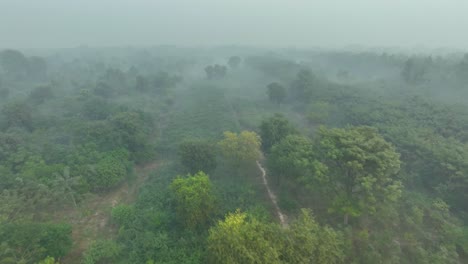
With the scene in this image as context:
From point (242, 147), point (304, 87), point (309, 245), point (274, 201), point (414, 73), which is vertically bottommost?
point (274, 201)

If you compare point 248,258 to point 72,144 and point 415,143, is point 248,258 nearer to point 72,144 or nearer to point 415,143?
point 415,143

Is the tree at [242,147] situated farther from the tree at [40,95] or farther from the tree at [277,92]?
the tree at [40,95]

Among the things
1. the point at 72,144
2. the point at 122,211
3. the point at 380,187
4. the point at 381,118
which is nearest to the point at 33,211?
the point at 122,211

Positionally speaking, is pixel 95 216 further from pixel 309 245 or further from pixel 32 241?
pixel 309 245

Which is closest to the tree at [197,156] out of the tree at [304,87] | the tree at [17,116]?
the tree at [17,116]

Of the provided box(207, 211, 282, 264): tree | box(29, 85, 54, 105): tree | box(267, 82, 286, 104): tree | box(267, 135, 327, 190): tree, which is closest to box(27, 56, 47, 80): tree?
box(29, 85, 54, 105): tree

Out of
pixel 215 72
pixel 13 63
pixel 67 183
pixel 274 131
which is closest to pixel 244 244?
pixel 274 131

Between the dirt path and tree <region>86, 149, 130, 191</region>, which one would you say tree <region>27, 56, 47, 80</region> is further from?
the dirt path
